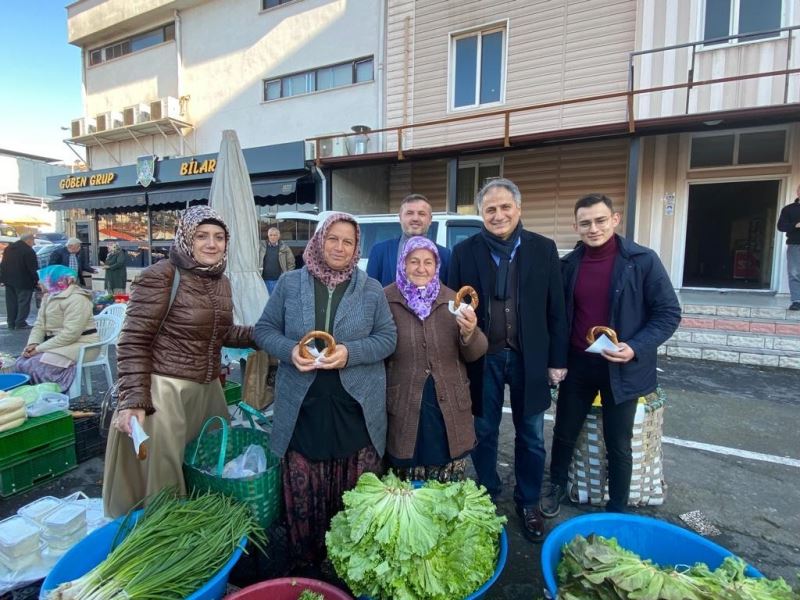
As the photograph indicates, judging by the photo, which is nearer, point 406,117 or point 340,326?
point 340,326

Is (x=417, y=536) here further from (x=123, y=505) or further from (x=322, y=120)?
(x=322, y=120)

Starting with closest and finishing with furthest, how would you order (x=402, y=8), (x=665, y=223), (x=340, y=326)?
(x=340, y=326) → (x=665, y=223) → (x=402, y=8)

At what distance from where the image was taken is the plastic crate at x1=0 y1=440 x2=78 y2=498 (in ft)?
9.61

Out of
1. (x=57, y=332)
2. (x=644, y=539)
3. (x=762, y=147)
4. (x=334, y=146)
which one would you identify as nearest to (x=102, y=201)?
(x=334, y=146)

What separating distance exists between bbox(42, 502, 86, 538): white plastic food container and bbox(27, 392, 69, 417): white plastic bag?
128 centimetres

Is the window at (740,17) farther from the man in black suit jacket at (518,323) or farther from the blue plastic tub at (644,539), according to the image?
the blue plastic tub at (644,539)

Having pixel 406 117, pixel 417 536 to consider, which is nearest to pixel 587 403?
pixel 417 536

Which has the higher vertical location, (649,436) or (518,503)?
(649,436)

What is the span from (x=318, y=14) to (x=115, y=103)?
35.0ft

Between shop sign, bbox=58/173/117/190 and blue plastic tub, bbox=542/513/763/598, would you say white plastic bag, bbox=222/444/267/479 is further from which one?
shop sign, bbox=58/173/117/190

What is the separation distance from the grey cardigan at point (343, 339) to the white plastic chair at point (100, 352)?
3137 mm

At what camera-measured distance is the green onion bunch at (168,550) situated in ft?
5.04

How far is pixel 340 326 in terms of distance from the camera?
81.0 inches

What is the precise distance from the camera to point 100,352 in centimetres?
466
